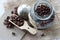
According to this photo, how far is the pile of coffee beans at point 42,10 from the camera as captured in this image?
119 cm

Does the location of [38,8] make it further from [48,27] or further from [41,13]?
[48,27]

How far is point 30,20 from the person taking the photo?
1.27m

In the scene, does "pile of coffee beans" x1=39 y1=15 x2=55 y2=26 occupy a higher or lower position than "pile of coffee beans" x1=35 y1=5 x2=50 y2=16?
lower

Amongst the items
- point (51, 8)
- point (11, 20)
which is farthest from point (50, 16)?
point (11, 20)

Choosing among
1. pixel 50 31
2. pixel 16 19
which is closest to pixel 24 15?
pixel 16 19

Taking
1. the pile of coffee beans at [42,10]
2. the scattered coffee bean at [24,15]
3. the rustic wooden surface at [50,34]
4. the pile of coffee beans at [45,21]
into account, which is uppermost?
the pile of coffee beans at [42,10]

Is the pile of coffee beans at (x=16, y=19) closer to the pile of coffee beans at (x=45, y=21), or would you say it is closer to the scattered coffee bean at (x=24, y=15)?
the scattered coffee bean at (x=24, y=15)

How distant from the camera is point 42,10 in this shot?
120 cm

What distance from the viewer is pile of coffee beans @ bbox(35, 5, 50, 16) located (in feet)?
3.91

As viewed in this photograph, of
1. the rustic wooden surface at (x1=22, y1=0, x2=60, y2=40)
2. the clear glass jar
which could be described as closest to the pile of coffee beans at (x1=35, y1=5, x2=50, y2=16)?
the clear glass jar

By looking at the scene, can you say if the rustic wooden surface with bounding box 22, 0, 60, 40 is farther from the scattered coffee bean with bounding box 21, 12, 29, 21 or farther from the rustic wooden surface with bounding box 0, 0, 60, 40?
the scattered coffee bean with bounding box 21, 12, 29, 21

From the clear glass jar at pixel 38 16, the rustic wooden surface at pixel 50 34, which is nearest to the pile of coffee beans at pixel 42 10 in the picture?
the clear glass jar at pixel 38 16

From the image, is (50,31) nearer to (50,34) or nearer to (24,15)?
(50,34)

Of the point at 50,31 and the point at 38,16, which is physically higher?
the point at 38,16
